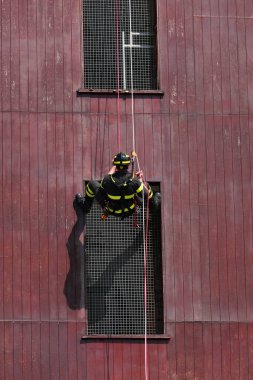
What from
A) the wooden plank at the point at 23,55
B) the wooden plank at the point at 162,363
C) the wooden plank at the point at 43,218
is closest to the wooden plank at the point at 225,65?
the wooden plank at the point at 43,218

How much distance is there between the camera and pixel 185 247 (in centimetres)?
1986

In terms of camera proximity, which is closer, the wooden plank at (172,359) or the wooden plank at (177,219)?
the wooden plank at (172,359)

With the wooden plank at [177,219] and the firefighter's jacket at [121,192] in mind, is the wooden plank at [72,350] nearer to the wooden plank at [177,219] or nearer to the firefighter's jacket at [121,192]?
the wooden plank at [177,219]

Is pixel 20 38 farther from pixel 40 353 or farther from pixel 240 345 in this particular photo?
pixel 240 345

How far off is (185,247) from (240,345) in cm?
219

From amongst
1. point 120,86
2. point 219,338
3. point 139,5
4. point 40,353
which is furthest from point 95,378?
point 139,5

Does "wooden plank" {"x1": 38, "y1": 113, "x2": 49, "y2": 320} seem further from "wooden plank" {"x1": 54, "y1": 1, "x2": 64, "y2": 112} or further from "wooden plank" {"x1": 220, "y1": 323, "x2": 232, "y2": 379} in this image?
"wooden plank" {"x1": 220, "y1": 323, "x2": 232, "y2": 379}

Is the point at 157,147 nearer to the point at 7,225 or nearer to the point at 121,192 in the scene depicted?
the point at 121,192

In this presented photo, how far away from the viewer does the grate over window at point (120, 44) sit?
20594 mm

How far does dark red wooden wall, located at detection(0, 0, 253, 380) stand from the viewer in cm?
1942

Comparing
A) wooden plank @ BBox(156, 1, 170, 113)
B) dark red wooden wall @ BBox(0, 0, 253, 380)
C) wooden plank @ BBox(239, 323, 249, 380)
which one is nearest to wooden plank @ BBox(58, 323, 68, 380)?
dark red wooden wall @ BBox(0, 0, 253, 380)

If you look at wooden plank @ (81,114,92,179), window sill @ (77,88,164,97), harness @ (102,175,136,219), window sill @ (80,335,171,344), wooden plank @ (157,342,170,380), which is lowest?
wooden plank @ (157,342,170,380)

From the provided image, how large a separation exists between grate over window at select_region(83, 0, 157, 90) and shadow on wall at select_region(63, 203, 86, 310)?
2.86 metres

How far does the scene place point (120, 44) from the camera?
20.8 meters
